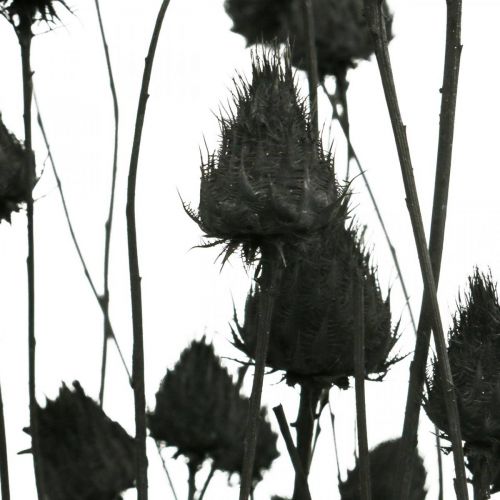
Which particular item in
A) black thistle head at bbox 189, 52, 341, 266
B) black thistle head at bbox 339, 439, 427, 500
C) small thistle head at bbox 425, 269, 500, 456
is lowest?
black thistle head at bbox 339, 439, 427, 500

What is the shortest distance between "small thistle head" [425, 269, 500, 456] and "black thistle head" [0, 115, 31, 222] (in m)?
0.66

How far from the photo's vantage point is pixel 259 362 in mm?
1216

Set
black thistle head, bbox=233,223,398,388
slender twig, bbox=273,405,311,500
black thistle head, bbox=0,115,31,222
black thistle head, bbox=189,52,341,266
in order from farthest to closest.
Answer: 1. black thistle head, bbox=0,115,31,222
2. black thistle head, bbox=233,223,398,388
3. slender twig, bbox=273,405,311,500
4. black thistle head, bbox=189,52,341,266

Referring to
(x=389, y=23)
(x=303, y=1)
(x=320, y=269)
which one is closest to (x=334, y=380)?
(x=320, y=269)

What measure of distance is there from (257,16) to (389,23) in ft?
0.90

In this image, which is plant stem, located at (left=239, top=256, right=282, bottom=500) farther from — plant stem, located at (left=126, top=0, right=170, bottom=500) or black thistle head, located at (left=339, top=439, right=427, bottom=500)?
black thistle head, located at (left=339, top=439, right=427, bottom=500)

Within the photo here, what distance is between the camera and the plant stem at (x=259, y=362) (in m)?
1.20

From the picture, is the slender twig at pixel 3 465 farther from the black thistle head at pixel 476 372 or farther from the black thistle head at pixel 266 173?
the black thistle head at pixel 476 372

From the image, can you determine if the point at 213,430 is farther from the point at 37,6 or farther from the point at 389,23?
the point at 389,23

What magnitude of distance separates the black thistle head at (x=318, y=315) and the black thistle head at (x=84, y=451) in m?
0.24

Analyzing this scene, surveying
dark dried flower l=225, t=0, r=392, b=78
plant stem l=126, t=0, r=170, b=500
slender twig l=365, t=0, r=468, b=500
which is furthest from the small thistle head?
dark dried flower l=225, t=0, r=392, b=78

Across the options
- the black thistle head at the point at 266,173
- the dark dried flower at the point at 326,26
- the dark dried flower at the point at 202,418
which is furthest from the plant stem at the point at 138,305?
the dark dried flower at the point at 326,26

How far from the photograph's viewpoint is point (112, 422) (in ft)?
4.58

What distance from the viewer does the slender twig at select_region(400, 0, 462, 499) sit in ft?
3.99
